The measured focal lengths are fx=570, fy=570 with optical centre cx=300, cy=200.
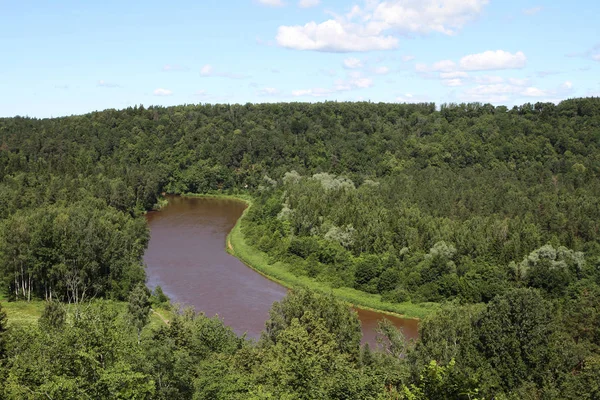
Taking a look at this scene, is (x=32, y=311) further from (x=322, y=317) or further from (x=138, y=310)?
(x=322, y=317)

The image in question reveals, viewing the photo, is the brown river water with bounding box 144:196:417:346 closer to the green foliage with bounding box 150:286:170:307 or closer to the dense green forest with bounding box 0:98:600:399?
the green foliage with bounding box 150:286:170:307

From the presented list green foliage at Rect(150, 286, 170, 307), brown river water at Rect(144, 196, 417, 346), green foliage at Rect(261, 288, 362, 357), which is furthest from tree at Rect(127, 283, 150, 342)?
brown river water at Rect(144, 196, 417, 346)

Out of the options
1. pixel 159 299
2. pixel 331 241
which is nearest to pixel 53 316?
pixel 159 299

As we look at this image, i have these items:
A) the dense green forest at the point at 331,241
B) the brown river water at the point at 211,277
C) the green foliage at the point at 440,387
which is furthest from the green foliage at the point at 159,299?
the green foliage at the point at 440,387

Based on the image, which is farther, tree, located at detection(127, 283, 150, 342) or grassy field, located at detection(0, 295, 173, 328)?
grassy field, located at detection(0, 295, 173, 328)

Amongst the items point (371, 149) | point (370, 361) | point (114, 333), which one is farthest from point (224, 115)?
point (114, 333)

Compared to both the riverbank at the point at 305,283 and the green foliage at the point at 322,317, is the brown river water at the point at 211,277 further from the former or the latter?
the green foliage at the point at 322,317
